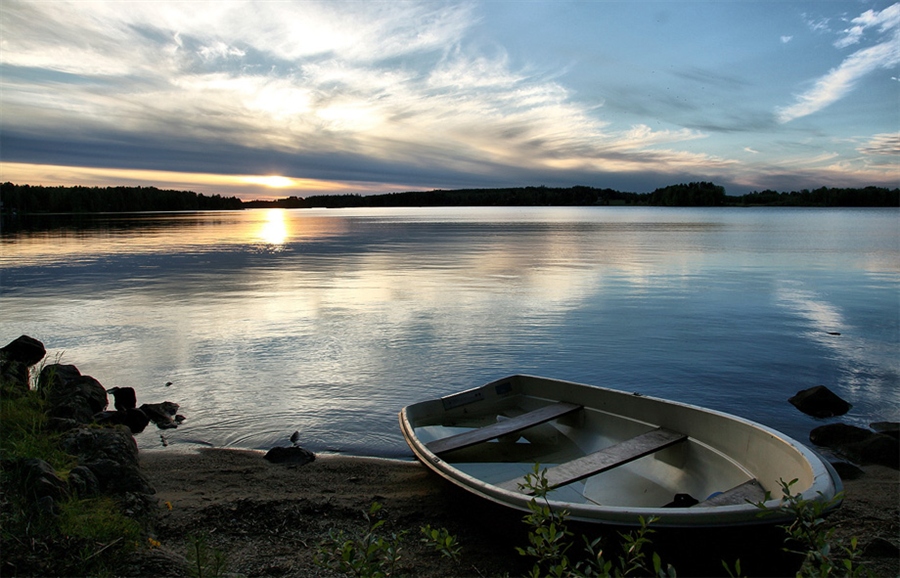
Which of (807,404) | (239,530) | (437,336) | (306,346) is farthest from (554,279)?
(239,530)

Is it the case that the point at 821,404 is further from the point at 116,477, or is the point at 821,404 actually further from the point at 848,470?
the point at 116,477

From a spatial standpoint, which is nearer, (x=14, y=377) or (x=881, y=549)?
(x=881, y=549)

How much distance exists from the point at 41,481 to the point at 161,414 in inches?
183

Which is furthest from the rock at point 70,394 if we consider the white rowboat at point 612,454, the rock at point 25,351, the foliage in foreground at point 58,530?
the white rowboat at point 612,454

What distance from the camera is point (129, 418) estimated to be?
918 centimetres

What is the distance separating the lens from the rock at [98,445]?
21.2 feet

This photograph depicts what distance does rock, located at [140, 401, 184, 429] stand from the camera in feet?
30.8

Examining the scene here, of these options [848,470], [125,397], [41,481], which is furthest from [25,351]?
[848,470]

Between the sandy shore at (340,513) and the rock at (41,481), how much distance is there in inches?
37.6

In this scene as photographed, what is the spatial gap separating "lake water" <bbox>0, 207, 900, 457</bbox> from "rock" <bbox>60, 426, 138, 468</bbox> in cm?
188

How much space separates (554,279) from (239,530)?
67.5ft

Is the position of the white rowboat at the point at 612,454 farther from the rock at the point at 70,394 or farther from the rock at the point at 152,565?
the rock at the point at 70,394

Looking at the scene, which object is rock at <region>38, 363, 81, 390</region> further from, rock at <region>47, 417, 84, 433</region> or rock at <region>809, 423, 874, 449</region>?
rock at <region>809, 423, 874, 449</region>

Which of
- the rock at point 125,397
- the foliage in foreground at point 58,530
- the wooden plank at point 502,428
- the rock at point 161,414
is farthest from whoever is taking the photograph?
the rock at point 125,397
